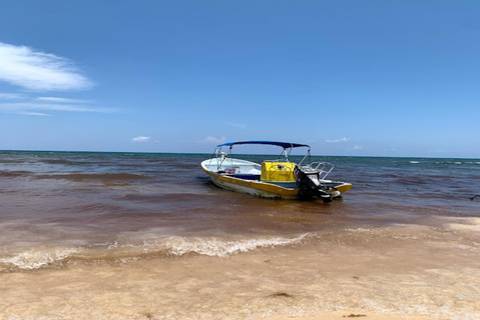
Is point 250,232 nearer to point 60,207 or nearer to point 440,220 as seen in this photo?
point 440,220

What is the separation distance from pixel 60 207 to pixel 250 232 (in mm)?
6969

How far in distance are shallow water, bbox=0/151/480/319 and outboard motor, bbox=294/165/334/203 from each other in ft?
5.17

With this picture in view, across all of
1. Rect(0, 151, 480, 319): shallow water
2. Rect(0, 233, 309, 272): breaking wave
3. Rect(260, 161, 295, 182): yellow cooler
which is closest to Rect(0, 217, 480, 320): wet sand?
Rect(0, 151, 480, 319): shallow water

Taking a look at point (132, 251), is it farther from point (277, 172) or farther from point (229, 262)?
point (277, 172)

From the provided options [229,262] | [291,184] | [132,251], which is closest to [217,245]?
[229,262]

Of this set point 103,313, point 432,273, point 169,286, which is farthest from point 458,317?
point 103,313

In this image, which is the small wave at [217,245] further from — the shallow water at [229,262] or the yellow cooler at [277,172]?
the yellow cooler at [277,172]

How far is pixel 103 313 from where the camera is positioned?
339cm

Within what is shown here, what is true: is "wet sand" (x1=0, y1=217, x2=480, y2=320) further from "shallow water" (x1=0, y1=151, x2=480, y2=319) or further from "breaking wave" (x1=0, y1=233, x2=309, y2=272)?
"breaking wave" (x1=0, y1=233, x2=309, y2=272)

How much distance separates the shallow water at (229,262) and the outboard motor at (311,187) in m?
1.58

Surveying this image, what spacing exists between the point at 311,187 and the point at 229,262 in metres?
7.81

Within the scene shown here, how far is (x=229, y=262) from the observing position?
534cm

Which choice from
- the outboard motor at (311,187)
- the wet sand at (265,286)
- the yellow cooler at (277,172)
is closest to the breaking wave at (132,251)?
the wet sand at (265,286)

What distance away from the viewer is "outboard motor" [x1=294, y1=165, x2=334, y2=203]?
12.3m
